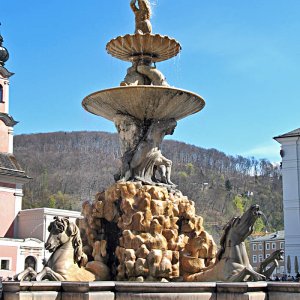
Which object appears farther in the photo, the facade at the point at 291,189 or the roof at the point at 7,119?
the roof at the point at 7,119

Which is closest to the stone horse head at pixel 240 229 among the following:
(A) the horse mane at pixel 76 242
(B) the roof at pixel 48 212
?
(A) the horse mane at pixel 76 242

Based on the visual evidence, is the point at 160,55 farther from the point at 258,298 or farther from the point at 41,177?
the point at 41,177

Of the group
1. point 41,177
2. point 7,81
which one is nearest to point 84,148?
point 41,177

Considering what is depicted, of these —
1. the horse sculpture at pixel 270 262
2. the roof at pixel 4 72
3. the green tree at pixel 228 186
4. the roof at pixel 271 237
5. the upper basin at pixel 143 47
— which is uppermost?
the roof at pixel 4 72

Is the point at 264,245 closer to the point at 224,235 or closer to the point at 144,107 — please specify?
the point at 144,107

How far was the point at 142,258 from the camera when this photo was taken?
13.9 m

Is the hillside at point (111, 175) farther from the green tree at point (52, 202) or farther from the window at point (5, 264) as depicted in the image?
the window at point (5, 264)

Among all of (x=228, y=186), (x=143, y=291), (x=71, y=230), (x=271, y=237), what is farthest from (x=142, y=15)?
(x=228, y=186)

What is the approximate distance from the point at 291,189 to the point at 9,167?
25.0m

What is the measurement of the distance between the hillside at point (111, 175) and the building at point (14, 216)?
55289 mm

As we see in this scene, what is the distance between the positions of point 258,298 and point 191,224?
5312 mm

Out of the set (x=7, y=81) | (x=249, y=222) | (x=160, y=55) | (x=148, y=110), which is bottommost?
(x=249, y=222)

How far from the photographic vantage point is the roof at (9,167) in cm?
5072

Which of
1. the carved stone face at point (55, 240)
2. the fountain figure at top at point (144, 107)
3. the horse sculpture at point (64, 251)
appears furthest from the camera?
the fountain figure at top at point (144, 107)
